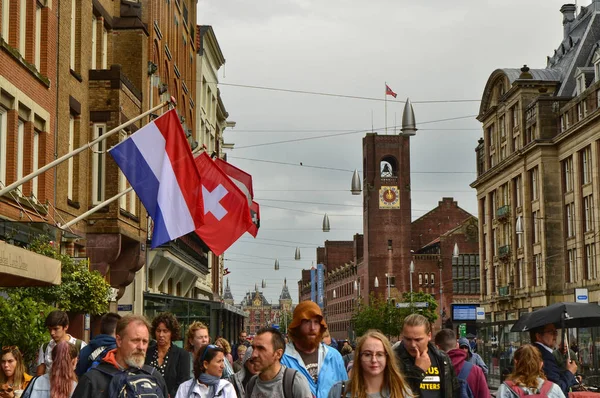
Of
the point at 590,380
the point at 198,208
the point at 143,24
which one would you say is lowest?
the point at 590,380

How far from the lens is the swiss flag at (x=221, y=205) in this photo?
73.2ft

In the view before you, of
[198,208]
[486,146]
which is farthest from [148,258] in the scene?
[486,146]

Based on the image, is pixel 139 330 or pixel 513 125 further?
pixel 513 125

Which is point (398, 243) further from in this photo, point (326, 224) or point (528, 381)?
point (528, 381)

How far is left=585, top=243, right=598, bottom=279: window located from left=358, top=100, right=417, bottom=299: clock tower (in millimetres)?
67611

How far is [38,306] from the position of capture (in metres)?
15.2

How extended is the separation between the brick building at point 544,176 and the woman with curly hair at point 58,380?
5713cm

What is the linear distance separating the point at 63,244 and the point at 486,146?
65305 millimetres

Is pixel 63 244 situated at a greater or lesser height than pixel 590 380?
greater

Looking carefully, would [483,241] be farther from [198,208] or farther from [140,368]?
[140,368]

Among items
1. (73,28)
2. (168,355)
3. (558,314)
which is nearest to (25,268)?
(168,355)

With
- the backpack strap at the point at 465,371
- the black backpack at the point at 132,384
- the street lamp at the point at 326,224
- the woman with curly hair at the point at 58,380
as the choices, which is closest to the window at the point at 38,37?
the woman with curly hair at the point at 58,380

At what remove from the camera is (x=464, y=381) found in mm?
8508

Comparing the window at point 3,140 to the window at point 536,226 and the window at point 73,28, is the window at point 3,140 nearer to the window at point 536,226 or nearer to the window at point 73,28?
the window at point 73,28
